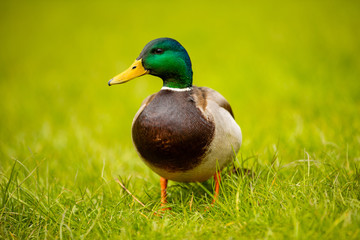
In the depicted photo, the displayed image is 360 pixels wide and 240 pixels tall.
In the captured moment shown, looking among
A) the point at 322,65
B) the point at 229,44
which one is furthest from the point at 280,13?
the point at 322,65

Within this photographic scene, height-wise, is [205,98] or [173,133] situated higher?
[205,98]

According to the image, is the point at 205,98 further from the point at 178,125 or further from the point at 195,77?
the point at 195,77

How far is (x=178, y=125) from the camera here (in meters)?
2.10

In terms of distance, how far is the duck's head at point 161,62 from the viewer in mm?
2264

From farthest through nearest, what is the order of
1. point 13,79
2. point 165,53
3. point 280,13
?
point 280,13
point 13,79
point 165,53

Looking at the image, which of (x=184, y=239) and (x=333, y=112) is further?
(x=333, y=112)

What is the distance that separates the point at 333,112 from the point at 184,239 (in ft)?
9.54

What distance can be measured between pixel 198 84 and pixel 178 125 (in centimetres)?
384

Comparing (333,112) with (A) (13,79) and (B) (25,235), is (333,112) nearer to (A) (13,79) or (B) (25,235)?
(B) (25,235)

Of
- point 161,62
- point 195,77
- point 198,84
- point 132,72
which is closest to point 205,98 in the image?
point 161,62

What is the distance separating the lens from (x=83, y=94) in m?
6.16

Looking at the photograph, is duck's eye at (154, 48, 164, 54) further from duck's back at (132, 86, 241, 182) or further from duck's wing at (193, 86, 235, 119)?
duck's wing at (193, 86, 235, 119)

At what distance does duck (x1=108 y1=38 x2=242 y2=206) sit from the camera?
2.11 m

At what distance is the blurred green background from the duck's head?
0.70m
